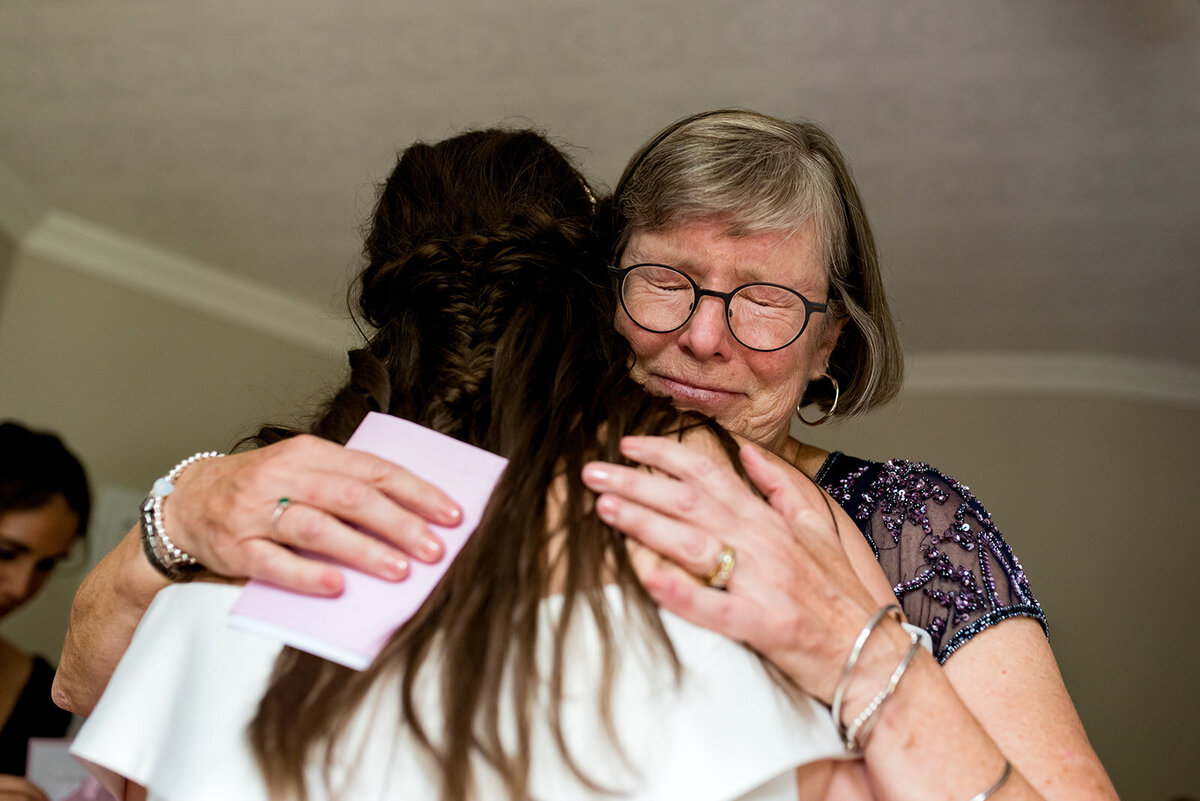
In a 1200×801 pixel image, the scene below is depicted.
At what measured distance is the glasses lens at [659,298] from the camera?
1.49 metres

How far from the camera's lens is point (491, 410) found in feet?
3.10

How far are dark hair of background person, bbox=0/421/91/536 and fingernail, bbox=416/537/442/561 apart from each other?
2.55 meters

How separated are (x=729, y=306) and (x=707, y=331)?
5 centimetres

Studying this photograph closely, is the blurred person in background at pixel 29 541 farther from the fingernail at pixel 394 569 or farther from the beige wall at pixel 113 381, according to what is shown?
the fingernail at pixel 394 569

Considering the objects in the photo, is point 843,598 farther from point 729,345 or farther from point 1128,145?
point 1128,145

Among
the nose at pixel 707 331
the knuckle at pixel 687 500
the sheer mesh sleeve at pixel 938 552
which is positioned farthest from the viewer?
the nose at pixel 707 331

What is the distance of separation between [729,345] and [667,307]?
0.11 m

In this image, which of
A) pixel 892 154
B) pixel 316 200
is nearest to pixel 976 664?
pixel 892 154

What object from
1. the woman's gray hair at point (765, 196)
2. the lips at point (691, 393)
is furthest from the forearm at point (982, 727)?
the woman's gray hair at point (765, 196)

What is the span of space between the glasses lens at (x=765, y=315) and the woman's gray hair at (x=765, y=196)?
89 millimetres

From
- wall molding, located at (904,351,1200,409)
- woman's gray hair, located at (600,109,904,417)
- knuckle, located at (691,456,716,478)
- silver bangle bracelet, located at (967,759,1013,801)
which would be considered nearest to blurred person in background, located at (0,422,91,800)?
woman's gray hair, located at (600,109,904,417)

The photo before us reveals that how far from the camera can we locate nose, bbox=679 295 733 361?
4.76 ft

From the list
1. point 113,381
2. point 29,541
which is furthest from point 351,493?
point 113,381

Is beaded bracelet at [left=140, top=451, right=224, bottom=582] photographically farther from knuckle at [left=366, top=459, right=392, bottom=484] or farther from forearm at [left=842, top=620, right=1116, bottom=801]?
forearm at [left=842, top=620, right=1116, bottom=801]
